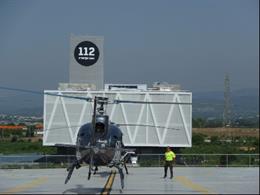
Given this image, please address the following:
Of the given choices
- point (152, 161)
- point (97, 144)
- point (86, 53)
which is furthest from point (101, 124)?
point (86, 53)

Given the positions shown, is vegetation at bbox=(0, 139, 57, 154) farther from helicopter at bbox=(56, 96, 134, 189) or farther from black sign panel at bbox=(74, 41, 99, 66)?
helicopter at bbox=(56, 96, 134, 189)

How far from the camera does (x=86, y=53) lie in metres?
105

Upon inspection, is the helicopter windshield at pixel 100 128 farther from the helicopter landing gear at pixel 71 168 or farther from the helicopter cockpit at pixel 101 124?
the helicopter landing gear at pixel 71 168

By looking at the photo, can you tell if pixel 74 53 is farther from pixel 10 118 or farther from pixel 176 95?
pixel 10 118

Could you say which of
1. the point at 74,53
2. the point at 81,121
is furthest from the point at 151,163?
the point at 74,53

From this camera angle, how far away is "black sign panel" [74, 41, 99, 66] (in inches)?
4168

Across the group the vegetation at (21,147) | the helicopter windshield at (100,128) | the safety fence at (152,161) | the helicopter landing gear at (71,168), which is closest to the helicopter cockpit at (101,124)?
the helicopter windshield at (100,128)

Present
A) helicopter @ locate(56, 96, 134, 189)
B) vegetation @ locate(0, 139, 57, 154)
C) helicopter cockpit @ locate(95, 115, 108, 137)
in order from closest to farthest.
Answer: helicopter @ locate(56, 96, 134, 189), helicopter cockpit @ locate(95, 115, 108, 137), vegetation @ locate(0, 139, 57, 154)

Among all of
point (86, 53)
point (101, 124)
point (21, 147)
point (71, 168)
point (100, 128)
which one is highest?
point (86, 53)

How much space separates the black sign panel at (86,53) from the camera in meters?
106

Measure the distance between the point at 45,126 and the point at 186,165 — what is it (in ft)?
138

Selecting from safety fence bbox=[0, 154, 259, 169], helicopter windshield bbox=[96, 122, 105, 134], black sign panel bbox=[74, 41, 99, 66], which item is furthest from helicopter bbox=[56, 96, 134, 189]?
black sign panel bbox=[74, 41, 99, 66]

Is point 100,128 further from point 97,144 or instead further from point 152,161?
point 152,161

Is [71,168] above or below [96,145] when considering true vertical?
below
